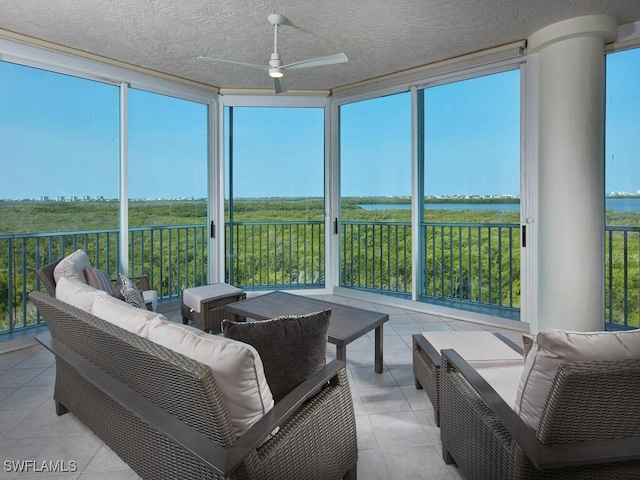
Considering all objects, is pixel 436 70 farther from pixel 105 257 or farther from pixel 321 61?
pixel 105 257

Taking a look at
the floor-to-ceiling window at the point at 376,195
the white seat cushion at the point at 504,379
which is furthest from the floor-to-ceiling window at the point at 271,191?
the white seat cushion at the point at 504,379

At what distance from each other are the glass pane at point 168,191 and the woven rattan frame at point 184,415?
2.52 m

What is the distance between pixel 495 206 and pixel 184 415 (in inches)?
142

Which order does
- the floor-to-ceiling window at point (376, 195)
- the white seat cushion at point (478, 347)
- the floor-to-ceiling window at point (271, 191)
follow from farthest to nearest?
the floor-to-ceiling window at point (271, 191)
the floor-to-ceiling window at point (376, 195)
the white seat cushion at point (478, 347)

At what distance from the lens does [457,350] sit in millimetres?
1975

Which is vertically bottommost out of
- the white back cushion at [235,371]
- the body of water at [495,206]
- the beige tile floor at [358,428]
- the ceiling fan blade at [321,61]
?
the beige tile floor at [358,428]

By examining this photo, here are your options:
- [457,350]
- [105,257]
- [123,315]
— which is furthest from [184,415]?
[105,257]

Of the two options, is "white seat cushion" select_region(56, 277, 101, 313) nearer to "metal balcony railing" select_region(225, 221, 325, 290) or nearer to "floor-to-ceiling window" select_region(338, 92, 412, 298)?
"metal balcony railing" select_region(225, 221, 325, 290)

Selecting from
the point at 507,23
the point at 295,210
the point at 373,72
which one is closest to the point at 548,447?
the point at 507,23

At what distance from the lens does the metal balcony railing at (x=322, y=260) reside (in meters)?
3.38

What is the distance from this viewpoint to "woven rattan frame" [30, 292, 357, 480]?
3.25ft

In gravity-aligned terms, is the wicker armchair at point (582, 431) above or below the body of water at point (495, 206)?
below

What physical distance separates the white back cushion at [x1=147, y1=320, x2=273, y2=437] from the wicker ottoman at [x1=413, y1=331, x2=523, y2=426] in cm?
109

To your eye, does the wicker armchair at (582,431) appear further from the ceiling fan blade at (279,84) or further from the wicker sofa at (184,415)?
the ceiling fan blade at (279,84)
